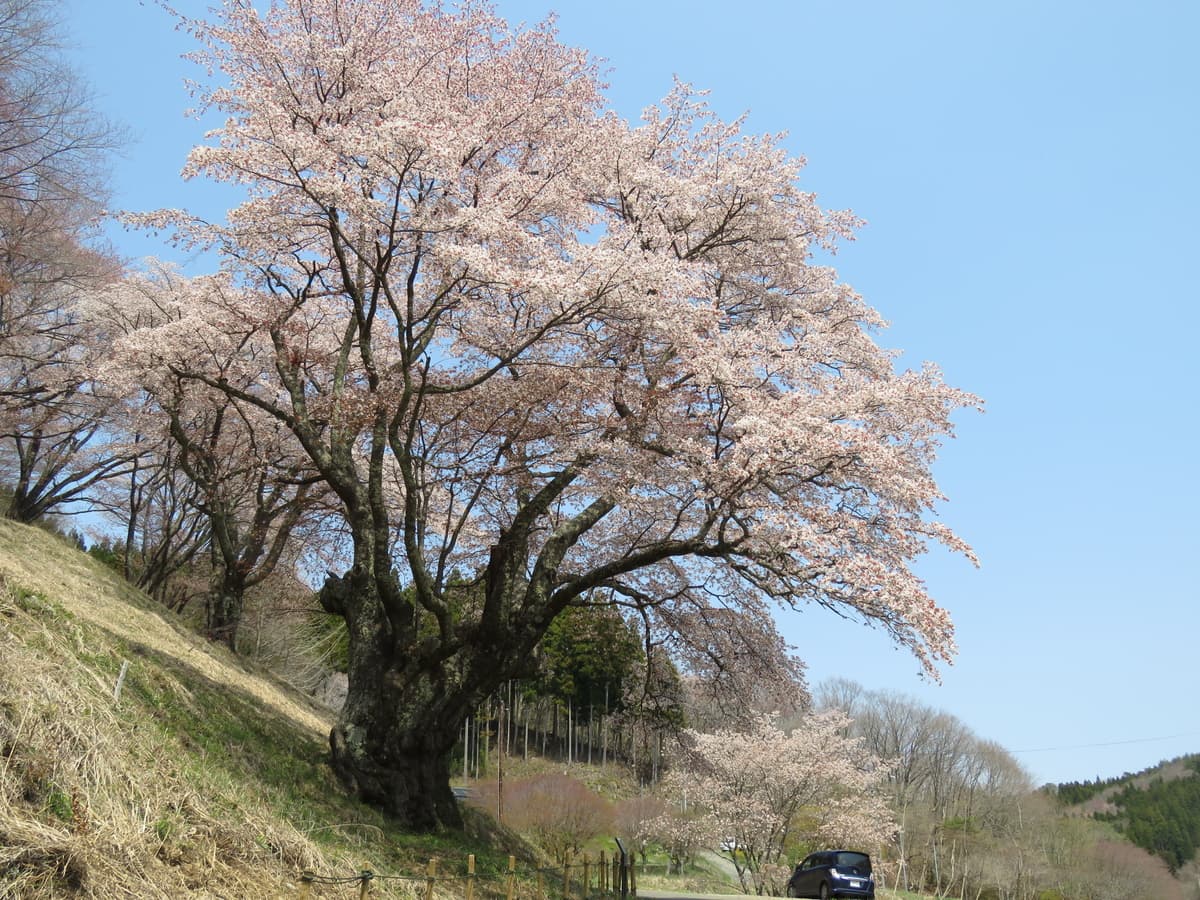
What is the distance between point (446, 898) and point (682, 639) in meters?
6.77

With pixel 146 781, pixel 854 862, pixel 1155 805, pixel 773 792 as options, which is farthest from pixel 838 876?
pixel 1155 805

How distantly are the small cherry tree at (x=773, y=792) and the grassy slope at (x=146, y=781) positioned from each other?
15.6m

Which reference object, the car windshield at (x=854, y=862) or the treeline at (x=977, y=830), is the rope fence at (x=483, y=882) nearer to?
the car windshield at (x=854, y=862)

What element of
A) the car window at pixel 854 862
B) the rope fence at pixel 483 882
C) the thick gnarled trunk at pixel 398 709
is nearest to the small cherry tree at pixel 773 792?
the car window at pixel 854 862

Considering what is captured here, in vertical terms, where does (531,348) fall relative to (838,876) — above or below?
above

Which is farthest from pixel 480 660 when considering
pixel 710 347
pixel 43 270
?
pixel 43 270

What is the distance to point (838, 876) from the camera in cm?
1920

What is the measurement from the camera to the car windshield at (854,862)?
19.4 meters

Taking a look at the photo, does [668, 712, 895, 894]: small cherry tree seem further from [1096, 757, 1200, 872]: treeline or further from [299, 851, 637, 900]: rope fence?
[1096, 757, 1200, 872]: treeline

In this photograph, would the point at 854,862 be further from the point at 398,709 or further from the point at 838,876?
the point at 398,709

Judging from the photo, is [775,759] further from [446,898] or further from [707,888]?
[446,898]

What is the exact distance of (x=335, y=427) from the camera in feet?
42.0

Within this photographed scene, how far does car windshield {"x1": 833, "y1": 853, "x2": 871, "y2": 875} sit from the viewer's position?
1944cm

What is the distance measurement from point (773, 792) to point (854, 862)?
870 centimetres
